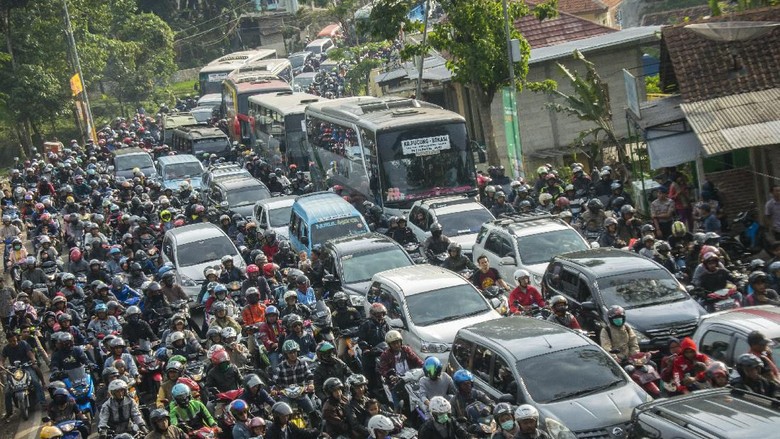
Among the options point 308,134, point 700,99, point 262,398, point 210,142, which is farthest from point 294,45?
point 262,398

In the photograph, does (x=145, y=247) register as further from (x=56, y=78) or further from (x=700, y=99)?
(x=56, y=78)

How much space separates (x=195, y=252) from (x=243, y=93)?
1025 inches

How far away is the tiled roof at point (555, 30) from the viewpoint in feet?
139

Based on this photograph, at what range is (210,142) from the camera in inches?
1623

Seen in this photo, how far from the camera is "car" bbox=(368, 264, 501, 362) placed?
15.3m

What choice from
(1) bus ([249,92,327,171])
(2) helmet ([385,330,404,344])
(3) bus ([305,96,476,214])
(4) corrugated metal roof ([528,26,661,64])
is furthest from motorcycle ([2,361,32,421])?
(4) corrugated metal roof ([528,26,661,64])

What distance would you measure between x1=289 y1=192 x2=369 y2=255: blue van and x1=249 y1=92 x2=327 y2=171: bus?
13.8 metres

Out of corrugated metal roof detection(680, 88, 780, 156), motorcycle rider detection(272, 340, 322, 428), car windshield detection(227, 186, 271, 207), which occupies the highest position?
corrugated metal roof detection(680, 88, 780, 156)

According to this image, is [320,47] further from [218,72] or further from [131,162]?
[131,162]

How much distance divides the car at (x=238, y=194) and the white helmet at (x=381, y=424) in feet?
56.8

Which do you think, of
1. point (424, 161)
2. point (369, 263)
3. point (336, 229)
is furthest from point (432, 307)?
point (424, 161)

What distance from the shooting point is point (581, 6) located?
58.2 m

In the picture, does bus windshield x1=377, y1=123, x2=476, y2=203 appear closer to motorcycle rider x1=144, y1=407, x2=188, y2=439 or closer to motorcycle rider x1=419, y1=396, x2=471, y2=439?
motorcycle rider x1=144, y1=407, x2=188, y2=439

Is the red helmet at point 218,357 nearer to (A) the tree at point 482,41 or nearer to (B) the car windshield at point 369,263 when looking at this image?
(B) the car windshield at point 369,263
